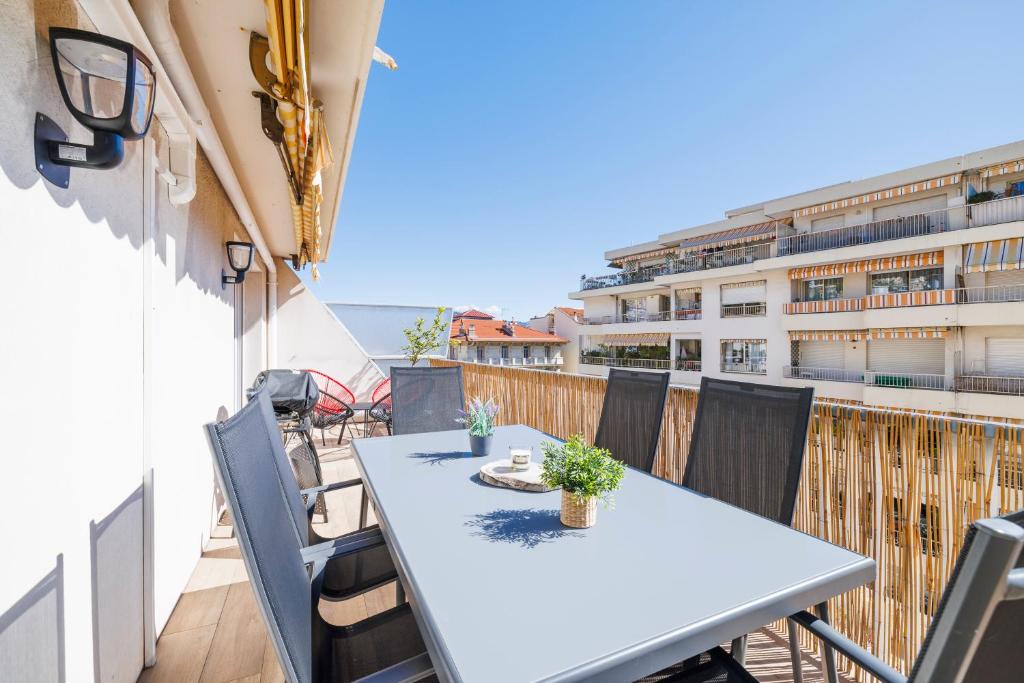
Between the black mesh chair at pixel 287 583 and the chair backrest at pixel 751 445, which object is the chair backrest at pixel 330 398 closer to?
the black mesh chair at pixel 287 583

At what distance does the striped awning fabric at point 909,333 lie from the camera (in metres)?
12.6

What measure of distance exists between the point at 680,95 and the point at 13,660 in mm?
12923

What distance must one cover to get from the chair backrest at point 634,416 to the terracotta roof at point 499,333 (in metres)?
23.1

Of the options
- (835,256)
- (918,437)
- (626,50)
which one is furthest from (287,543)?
(835,256)

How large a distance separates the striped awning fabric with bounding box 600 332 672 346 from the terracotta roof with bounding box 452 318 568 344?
4.82 metres

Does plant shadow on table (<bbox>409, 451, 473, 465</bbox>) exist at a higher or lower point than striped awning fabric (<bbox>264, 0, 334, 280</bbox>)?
lower

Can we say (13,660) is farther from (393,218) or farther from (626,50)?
(393,218)

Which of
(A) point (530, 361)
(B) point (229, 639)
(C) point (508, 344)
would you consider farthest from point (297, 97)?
(A) point (530, 361)

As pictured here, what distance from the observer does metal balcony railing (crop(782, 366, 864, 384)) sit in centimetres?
1482

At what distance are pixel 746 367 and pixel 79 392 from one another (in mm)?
19932

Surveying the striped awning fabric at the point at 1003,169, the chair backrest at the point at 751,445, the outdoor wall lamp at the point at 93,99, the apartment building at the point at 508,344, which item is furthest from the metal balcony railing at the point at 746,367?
the outdoor wall lamp at the point at 93,99

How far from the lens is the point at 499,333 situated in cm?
2716

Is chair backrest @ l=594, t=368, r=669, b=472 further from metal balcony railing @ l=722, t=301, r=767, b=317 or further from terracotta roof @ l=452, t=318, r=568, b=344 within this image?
terracotta roof @ l=452, t=318, r=568, b=344

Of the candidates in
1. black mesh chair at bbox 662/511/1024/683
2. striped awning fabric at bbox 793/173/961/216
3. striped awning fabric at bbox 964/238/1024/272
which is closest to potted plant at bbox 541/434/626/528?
black mesh chair at bbox 662/511/1024/683
